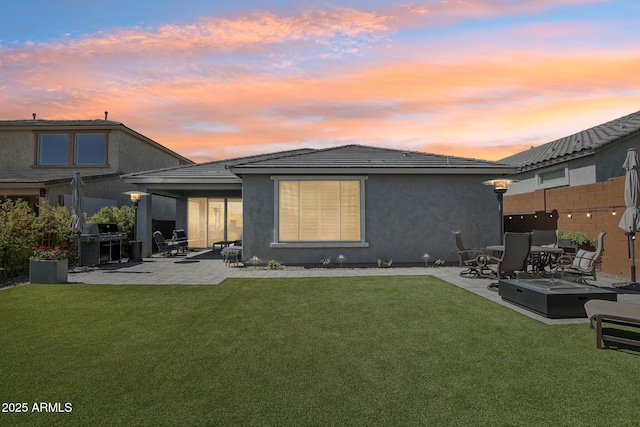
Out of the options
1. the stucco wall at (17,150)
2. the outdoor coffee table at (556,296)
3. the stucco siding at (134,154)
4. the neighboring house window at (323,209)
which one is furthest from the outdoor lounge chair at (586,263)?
the stucco wall at (17,150)

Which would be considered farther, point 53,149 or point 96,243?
point 53,149

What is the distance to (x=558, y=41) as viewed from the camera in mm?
10555

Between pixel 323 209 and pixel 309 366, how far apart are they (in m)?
8.84

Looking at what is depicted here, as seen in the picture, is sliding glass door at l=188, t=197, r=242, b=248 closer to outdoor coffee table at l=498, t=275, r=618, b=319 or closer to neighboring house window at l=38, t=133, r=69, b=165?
neighboring house window at l=38, t=133, r=69, b=165

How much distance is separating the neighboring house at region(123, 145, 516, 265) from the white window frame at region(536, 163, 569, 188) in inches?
159

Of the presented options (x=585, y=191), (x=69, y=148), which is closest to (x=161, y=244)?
(x=69, y=148)

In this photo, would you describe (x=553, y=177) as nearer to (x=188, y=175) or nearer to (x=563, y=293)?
(x=563, y=293)

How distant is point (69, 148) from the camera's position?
2097 centimetres

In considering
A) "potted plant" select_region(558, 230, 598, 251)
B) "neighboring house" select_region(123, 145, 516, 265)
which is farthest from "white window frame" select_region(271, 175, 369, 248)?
"potted plant" select_region(558, 230, 598, 251)

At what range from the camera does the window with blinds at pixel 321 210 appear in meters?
12.7

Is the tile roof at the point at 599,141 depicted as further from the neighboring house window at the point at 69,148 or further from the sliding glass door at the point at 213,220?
the neighboring house window at the point at 69,148

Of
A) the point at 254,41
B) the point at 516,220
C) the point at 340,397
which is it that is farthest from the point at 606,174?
the point at 340,397

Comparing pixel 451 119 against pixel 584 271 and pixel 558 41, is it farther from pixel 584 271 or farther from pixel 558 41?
pixel 584 271

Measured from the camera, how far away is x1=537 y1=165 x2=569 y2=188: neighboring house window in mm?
15443
